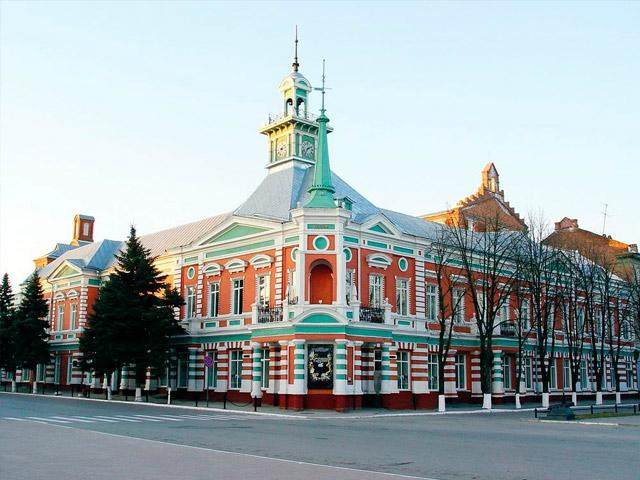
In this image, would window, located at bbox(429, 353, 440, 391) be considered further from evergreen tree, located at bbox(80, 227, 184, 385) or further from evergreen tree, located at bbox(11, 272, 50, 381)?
evergreen tree, located at bbox(11, 272, 50, 381)

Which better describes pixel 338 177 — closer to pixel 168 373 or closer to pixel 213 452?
pixel 168 373

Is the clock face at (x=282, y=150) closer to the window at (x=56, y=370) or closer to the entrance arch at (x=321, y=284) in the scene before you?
the entrance arch at (x=321, y=284)

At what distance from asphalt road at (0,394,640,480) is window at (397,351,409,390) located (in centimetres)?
1561

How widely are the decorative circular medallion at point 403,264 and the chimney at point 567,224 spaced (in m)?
36.7

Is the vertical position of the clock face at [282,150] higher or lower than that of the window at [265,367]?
higher

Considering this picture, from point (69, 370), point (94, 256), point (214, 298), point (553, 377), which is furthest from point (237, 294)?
point (553, 377)

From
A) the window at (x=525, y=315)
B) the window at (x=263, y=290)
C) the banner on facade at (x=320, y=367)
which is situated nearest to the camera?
the banner on facade at (x=320, y=367)

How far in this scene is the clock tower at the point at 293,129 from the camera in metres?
51.2

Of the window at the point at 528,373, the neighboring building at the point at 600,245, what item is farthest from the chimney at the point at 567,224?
the window at the point at 528,373

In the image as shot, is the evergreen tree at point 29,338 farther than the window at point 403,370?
Yes

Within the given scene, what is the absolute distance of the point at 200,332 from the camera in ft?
160

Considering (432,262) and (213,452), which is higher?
(432,262)

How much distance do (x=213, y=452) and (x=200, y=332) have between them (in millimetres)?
32061

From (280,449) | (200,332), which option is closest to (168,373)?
(200,332)
